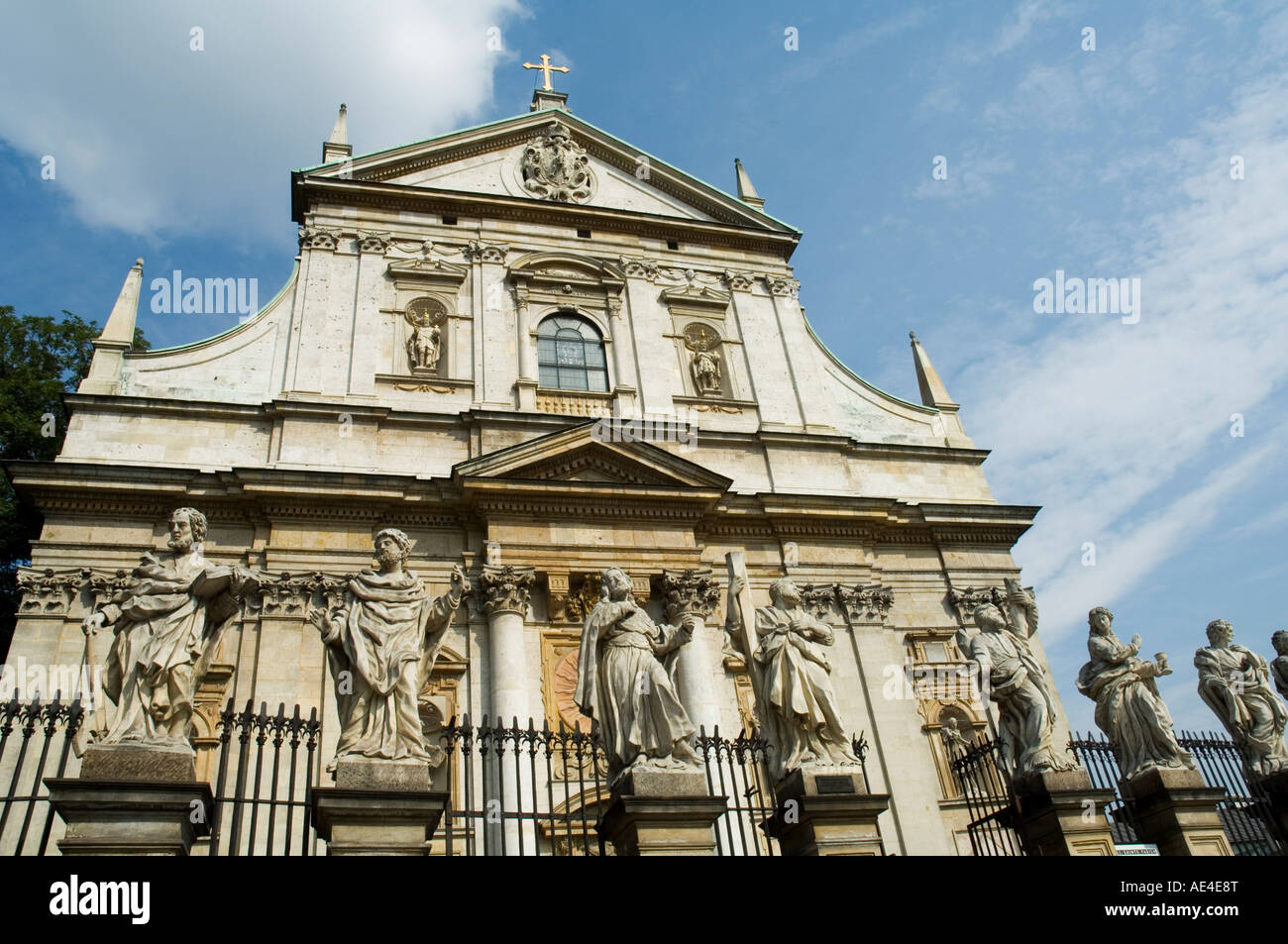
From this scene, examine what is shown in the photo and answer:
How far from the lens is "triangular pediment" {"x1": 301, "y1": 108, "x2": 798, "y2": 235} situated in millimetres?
20812

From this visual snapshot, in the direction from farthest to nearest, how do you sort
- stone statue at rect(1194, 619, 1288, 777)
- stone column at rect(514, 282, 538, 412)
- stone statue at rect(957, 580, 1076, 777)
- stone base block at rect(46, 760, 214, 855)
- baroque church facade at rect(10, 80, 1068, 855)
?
stone column at rect(514, 282, 538, 412)
baroque church facade at rect(10, 80, 1068, 855)
stone statue at rect(1194, 619, 1288, 777)
stone statue at rect(957, 580, 1076, 777)
stone base block at rect(46, 760, 214, 855)

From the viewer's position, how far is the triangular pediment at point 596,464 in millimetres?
15992

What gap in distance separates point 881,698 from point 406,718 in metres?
10.8

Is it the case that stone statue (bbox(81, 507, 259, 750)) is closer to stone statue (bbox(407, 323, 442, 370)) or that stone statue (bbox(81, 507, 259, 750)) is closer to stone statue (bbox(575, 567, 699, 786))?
stone statue (bbox(575, 567, 699, 786))

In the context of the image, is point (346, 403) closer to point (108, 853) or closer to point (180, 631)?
point (180, 631)

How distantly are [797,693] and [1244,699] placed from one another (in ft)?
20.7

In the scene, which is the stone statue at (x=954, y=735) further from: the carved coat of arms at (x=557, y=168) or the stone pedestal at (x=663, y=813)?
the carved coat of arms at (x=557, y=168)

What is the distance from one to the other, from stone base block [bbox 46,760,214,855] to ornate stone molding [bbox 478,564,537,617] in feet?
27.9

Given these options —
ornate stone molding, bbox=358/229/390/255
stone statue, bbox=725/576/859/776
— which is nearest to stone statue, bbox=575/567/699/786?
stone statue, bbox=725/576/859/776

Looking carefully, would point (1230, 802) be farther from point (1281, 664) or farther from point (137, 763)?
point (137, 763)

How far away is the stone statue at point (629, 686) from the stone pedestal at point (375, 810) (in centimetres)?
165

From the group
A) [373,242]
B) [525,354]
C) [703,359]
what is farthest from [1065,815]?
[373,242]

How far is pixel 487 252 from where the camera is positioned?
1988 centimetres

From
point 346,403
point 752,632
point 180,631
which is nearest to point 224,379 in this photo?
point 346,403
